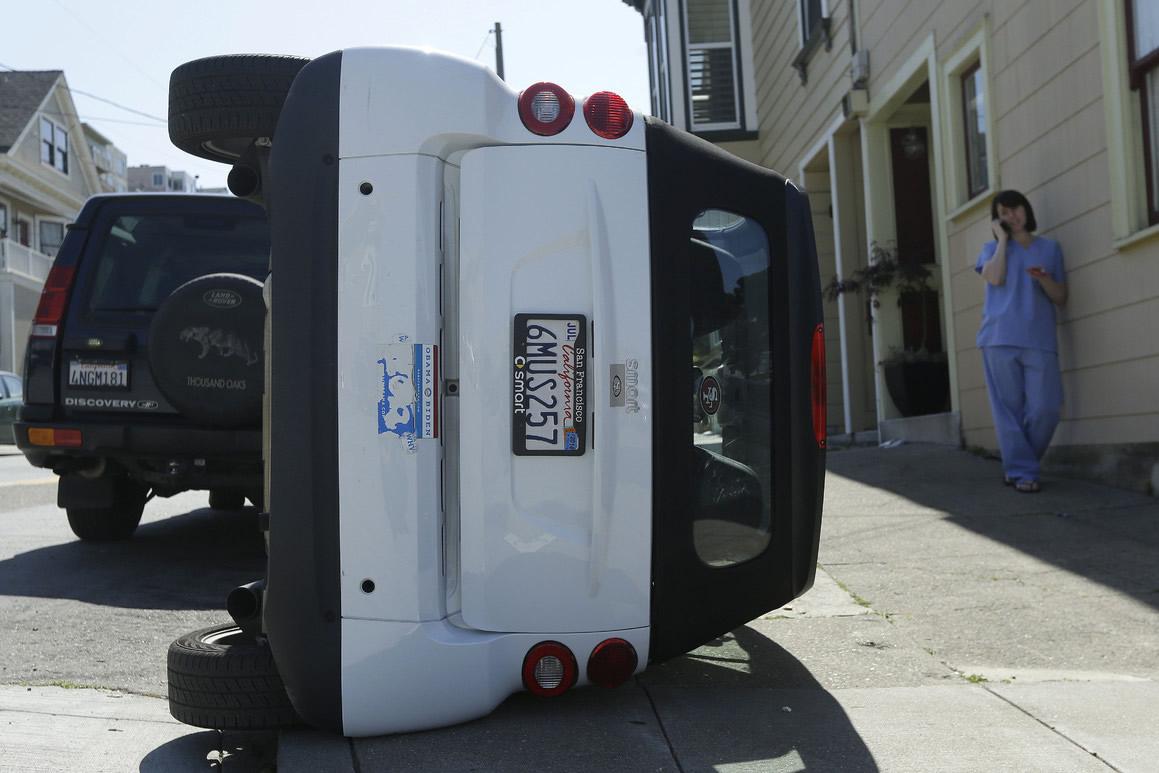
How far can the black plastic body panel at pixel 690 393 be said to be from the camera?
302 cm

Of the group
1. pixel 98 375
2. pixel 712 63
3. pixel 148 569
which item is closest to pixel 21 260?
pixel 712 63

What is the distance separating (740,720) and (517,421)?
0.99m

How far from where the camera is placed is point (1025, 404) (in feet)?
23.0

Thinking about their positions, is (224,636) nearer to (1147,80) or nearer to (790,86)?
(1147,80)

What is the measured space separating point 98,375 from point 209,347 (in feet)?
5.45

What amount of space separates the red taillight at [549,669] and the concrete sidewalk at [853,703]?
0.32ft

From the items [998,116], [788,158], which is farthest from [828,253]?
[998,116]

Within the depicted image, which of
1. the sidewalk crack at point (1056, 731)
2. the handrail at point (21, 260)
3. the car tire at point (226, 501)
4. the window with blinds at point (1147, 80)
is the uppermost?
the handrail at point (21, 260)

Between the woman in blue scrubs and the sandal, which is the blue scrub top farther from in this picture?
the sandal

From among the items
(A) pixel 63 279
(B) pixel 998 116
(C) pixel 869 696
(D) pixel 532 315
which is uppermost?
(B) pixel 998 116

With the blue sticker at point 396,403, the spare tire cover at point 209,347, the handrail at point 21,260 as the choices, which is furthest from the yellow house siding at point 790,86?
the handrail at point 21,260

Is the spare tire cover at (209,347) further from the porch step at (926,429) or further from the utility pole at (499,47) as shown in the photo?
the utility pole at (499,47)

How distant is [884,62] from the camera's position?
10.8 m

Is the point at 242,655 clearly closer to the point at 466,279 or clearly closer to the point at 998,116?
the point at 466,279
